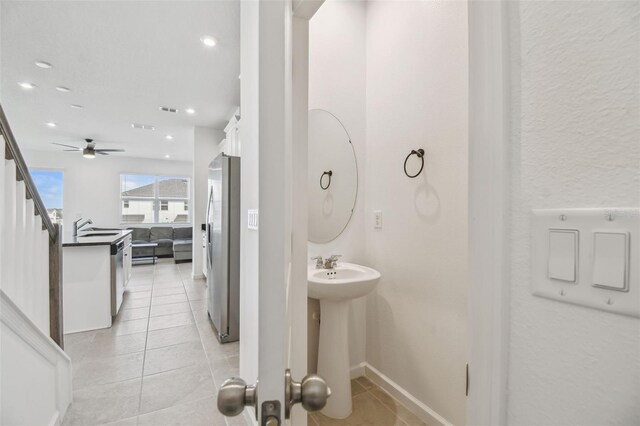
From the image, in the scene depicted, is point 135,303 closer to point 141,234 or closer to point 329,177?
point 329,177

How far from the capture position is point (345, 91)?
2.10 metres

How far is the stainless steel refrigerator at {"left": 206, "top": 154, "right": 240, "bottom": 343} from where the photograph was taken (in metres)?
2.64

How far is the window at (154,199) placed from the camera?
25.6ft

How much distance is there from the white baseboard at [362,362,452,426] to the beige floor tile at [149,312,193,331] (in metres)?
2.13

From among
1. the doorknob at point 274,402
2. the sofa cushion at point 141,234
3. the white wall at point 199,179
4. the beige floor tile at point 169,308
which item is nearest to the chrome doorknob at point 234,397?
the doorknob at point 274,402

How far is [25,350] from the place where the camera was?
4.43 ft

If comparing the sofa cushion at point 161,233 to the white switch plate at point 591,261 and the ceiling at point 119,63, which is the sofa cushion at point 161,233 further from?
the white switch plate at point 591,261

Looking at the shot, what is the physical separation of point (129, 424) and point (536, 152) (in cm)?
233

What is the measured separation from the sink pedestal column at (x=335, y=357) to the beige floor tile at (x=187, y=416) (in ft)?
2.22

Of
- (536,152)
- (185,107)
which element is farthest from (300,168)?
(185,107)

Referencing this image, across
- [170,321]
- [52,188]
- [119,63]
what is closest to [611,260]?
[170,321]

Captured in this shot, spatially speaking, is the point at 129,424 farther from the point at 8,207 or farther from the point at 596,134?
the point at 596,134

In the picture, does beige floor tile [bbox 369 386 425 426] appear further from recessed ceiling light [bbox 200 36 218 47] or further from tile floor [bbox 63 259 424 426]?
recessed ceiling light [bbox 200 36 218 47]

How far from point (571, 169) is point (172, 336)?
10.9 ft
